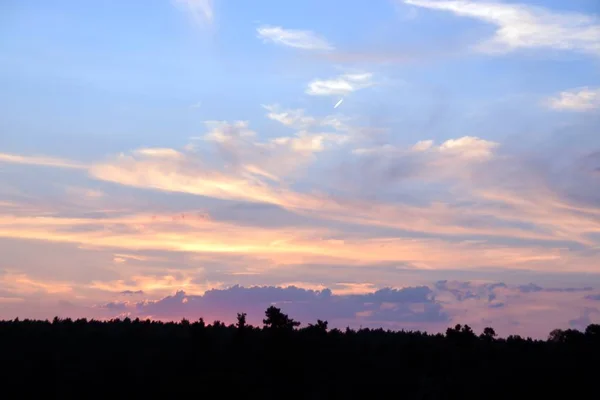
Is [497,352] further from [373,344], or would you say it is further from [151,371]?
[151,371]

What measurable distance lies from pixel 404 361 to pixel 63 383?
19.3m

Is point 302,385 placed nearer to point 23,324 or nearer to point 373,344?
point 373,344

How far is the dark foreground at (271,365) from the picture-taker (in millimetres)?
40375

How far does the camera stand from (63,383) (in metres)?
39.6

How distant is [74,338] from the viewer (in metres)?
47.8

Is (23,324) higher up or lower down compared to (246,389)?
higher up

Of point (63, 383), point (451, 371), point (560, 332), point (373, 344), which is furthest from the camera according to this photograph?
point (560, 332)

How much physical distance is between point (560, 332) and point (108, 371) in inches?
1629

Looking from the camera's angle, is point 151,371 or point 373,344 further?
point 373,344

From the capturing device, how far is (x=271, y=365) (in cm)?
4422

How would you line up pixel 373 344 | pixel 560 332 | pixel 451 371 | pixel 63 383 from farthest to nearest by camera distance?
pixel 560 332, pixel 373 344, pixel 451 371, pixel 63 383

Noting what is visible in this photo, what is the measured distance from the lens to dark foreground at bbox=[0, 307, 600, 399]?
132ft

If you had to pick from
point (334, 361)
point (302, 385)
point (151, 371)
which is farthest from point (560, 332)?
point (151, 371)

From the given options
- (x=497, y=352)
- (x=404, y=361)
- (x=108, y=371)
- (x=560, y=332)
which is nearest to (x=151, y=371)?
(x=108, y=371)
